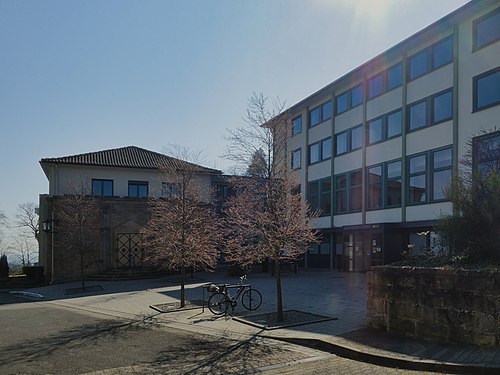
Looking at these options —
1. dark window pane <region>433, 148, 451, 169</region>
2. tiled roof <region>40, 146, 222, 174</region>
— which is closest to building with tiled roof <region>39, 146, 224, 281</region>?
tiled roof <region>40, 146, 222, 174</region>

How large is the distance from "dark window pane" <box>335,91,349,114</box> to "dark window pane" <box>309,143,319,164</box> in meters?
3.61

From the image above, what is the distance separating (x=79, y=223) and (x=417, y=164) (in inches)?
747

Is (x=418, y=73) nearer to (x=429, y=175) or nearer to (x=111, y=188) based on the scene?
(x=429, y=175)

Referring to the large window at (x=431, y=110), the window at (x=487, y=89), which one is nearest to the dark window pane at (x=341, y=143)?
the large window at (x=431, y=110)

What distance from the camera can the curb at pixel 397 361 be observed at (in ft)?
22.2

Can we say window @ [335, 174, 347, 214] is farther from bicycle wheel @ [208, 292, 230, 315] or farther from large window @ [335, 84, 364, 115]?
bicycle wheel @ [208, 292, 230, 315]

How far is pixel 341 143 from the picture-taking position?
32062 millimetres

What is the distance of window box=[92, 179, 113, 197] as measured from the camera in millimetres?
32906

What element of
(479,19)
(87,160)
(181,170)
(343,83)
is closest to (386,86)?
(343,83)

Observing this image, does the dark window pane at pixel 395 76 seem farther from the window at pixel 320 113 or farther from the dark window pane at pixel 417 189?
the window at pixel 320 113

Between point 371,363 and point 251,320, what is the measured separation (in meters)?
5.09

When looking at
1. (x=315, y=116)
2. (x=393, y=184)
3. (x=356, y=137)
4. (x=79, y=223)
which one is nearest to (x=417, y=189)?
(x=393, y=184)

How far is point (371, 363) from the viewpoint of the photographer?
306 inches

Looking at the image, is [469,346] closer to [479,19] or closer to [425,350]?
[425,350]
